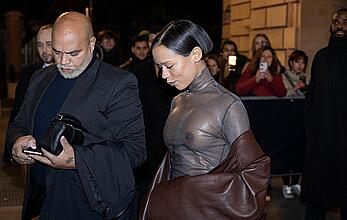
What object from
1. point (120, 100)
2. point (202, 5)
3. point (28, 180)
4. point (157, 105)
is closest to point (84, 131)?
point (120, 100)

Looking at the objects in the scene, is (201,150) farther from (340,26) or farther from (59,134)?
(340,26)

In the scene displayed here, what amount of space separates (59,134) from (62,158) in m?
0.14

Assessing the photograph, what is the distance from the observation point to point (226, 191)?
2832mm

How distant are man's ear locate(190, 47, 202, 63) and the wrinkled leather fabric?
43 cm

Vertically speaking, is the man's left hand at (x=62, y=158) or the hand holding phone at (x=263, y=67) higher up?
the hand holding phone at (x=263, y=67)

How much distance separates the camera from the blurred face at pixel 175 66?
9.94ft

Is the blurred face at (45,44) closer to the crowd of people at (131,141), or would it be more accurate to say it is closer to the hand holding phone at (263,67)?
the crowd of people at (131,141)

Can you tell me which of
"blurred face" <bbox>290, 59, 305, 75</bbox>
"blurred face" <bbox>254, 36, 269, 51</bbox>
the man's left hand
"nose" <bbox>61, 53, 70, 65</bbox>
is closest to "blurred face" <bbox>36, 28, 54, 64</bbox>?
"nose" <bbox>61, 53, 70, 65</bbox>

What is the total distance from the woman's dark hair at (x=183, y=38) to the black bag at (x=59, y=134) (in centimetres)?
59

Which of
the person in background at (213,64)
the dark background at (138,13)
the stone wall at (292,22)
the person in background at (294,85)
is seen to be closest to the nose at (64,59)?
the person in background at (213,64)

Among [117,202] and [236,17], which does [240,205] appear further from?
[236,17]

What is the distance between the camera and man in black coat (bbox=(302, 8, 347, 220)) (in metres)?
5.85

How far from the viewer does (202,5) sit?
3241 centimetres

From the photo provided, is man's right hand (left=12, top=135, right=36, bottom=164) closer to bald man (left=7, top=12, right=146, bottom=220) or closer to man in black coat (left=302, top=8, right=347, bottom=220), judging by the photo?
bald man (left=7, top=12, right=146, bottom=220)
